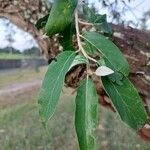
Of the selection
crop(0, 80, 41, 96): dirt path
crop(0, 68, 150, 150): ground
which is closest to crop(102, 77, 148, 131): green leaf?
crop(0, 68, 150, 150): ground

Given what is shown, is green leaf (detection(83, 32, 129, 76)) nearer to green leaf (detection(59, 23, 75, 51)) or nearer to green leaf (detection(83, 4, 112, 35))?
green leaf (detection(59, 23, 75, 51))

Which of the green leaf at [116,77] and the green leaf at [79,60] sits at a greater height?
the green leaf at [79,60]

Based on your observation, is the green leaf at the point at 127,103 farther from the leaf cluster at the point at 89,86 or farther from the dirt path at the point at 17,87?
the dirt path at the point at 17,87

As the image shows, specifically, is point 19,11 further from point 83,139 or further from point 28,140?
point 28,140

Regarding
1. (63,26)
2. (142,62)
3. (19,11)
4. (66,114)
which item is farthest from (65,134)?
(63,26)

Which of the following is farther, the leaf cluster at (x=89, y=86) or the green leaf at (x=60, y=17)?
the green leaf at (x=60, y=17)

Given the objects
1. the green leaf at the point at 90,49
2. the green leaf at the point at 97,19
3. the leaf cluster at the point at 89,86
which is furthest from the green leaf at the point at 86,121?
the green leaf at the point at 97,19
